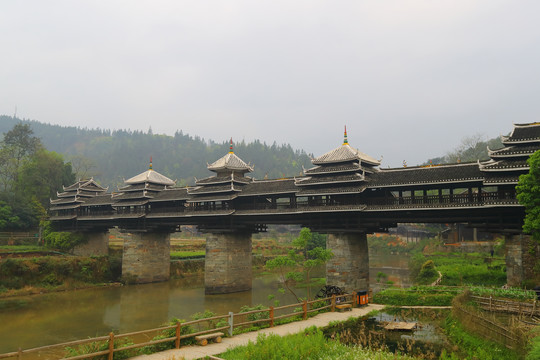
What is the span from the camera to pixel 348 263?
86.1 ft

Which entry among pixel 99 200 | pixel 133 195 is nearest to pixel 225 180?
pixel 133 195

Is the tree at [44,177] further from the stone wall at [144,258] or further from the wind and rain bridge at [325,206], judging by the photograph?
the stone wall at [144,258]

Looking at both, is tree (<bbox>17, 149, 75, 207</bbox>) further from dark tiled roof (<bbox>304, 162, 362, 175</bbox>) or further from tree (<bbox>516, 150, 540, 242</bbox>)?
tree (<bbox>516, 150, 540, 242</bbox>)

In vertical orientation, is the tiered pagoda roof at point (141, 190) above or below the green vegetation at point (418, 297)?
above

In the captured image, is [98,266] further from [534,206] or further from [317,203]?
[534,206]

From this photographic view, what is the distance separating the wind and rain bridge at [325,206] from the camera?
22.2m

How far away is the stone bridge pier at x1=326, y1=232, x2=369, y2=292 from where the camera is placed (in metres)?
26.0

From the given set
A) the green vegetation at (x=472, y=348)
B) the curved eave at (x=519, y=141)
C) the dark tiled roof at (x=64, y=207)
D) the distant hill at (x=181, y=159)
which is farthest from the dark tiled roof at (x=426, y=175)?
the distant hill at (x=181, y=159)

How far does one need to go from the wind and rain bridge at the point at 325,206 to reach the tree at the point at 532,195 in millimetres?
1426

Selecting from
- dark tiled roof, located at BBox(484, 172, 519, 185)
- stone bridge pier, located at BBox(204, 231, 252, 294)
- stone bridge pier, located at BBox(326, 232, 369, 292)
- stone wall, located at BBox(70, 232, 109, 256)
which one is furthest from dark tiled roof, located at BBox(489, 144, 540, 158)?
stone wall, located at BBox(70, 232, 109, 256)

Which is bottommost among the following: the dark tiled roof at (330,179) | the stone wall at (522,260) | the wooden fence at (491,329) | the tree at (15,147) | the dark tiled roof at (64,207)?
the wooden fence at (491,329)

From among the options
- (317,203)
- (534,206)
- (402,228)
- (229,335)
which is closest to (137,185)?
(317,203)

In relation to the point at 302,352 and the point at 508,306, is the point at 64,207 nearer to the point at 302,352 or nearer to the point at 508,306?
the point at 302,352

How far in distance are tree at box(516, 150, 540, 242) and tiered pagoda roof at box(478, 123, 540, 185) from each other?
1.58 m
